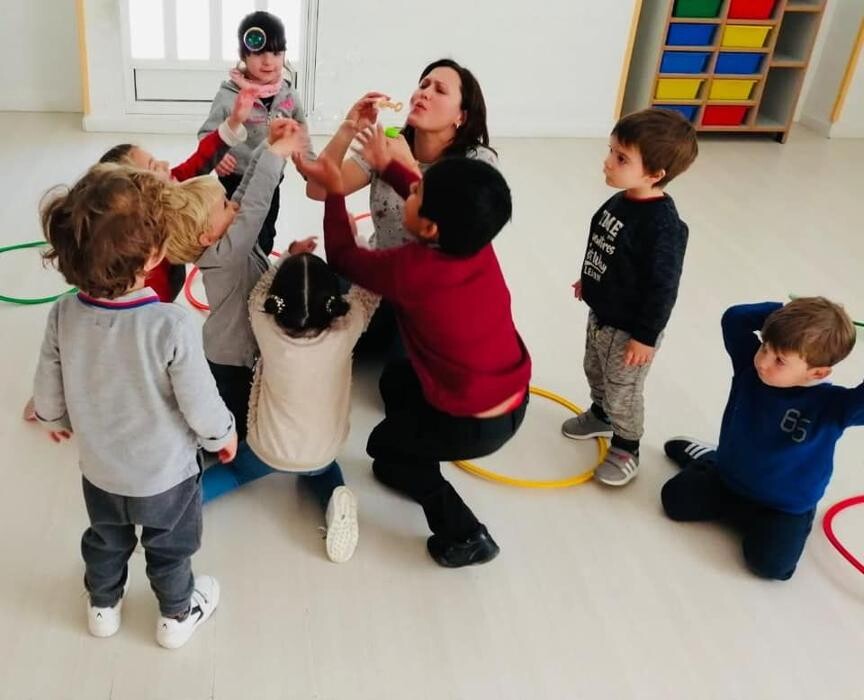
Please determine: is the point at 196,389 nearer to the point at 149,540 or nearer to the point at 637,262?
the point at 149,540

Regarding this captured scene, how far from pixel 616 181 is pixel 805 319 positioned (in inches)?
19.3

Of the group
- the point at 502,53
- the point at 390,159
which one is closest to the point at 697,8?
the point at 502,53

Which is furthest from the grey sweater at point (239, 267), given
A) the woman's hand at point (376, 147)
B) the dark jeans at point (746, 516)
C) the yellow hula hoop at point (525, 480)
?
the dark jeans at point (746, 516)

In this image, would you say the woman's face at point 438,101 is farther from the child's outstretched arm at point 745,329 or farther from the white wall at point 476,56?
the white wall at point 476,56

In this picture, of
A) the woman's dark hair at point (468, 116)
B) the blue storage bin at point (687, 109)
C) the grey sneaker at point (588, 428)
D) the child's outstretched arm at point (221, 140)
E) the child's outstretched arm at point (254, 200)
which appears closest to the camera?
the child's outstretched arm at point (254, 200)

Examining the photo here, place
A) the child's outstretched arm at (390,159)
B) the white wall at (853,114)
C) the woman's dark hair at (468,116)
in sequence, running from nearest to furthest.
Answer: the child's outstretched arm at (390,159)
the woman's dark hair at (468,116)
the white wall at (853,114)

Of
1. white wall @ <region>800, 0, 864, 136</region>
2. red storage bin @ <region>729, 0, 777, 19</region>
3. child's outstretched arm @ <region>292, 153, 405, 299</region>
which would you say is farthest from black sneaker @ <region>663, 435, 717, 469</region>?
white wall @ <region>800, 0, 864, 136</region>

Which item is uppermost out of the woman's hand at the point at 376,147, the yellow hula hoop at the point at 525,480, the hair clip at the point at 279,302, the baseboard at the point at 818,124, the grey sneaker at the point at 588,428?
the woman's hand at the point at 376,147

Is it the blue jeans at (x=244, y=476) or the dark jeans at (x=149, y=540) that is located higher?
the dark jeans at (x=149, y=540)

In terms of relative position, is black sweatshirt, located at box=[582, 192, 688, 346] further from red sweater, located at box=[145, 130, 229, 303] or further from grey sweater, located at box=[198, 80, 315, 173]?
red sweater, located at box=[145, 130, 229, 303]

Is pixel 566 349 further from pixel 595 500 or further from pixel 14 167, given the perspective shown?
Answer: pixel 14 167

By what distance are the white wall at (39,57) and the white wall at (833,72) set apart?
12.7 feet

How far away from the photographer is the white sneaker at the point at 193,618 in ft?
5.16

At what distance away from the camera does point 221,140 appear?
2223mm
